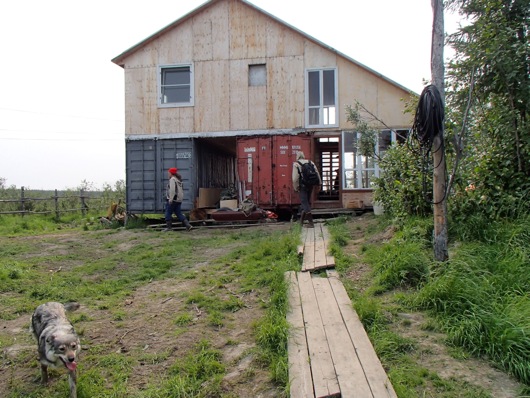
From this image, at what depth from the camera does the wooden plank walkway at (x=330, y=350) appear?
9.03 ft

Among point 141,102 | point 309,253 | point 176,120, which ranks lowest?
point 309,253

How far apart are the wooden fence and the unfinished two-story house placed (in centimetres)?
448

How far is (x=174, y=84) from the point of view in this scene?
13891mm

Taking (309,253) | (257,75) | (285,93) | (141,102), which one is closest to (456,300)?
(309,253)

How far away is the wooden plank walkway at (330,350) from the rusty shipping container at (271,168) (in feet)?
27.1

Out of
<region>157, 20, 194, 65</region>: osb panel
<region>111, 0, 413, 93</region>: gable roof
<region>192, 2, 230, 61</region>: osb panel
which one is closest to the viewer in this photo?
<region>111, 0, 413, 93</region>: gable roof

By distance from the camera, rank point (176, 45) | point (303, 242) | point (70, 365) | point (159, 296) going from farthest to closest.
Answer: point (176, 45) → point (303, 242) → point (159, 296) → point (70, 365)

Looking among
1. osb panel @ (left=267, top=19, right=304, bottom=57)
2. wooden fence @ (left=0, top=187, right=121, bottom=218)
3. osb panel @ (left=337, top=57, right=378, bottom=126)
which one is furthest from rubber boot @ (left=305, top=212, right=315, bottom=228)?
wooden fence @ (left=0, top=187, right=121, bottom=218)

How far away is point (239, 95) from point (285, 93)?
1.48 m

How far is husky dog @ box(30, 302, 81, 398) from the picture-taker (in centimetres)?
292

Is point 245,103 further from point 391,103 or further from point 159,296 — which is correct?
point 159,296

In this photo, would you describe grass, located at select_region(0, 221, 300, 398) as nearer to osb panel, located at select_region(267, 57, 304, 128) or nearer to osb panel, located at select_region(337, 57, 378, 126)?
osb panel, located at select_region(267, 57, 304, 128)

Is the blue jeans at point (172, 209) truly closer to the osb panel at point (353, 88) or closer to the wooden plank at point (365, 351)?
the osb panel at point (353, 88)

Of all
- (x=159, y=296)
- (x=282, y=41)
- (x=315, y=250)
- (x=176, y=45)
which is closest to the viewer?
(x=159, y=296)
